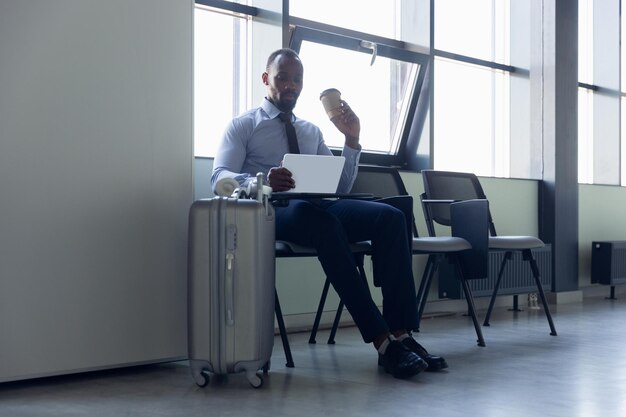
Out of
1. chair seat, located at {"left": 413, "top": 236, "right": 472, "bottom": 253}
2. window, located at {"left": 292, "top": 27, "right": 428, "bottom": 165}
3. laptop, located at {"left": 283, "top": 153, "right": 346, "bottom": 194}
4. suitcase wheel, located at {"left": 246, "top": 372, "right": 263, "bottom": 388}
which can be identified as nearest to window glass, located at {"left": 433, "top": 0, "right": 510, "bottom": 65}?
window, located at {"left": 292, "top": 27, "right": 428, "bottom": 165}

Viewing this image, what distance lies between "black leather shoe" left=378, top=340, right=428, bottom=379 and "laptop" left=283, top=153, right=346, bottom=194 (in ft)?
1.82

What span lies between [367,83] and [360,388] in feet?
8.47

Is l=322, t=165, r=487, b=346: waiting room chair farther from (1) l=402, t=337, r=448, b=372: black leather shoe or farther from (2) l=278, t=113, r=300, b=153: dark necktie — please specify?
(1) l=402, t=337, r=448, b=372: black leather shoe

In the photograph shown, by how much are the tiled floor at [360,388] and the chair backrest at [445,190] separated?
2.40 ft

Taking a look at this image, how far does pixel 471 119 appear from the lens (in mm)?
5488

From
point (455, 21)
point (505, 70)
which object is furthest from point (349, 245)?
point (505, 70)

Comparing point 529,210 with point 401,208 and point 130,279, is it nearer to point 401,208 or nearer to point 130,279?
point 401,208

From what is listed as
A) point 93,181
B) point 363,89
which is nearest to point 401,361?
point 93,181

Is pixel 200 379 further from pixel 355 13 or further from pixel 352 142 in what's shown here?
pixel 355 13

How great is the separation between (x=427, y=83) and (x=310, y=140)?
6.05 ft

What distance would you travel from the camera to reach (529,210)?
5.56 meters

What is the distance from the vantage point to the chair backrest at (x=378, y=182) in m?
3.56

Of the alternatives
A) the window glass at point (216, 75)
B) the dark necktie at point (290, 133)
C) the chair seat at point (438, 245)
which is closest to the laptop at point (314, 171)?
the dark necktie at point (290, 133)

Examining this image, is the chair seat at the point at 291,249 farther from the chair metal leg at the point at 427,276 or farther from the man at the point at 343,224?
the chair metal leg at the point at 427,276
